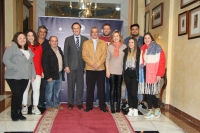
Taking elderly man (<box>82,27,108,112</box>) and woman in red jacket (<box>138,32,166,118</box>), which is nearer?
woman in red jacket (<box>138,32,166,118</box>)

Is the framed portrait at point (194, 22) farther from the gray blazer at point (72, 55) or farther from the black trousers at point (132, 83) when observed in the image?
the gray blazer at point (72, 55)

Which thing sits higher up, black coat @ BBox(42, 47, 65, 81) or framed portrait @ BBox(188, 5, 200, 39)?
framed portrait @ BBox(188, 5, 200, 39)

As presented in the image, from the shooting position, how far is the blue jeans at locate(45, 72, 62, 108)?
363 centimetres

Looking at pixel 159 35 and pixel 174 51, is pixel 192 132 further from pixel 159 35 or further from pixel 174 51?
pixel 159 35

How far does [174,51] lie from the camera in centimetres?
392

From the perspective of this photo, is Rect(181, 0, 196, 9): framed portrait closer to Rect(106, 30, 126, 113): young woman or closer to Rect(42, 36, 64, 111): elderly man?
Rect(106, 30, 126, 113): young woman

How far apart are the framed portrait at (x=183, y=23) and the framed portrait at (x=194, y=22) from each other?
8 centimetres

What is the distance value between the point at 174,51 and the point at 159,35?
67cm

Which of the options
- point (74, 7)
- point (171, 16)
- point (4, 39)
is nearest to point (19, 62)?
point (4, 39)

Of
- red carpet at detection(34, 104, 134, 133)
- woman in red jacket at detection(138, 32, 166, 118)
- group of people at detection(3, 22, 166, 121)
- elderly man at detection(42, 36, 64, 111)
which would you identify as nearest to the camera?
red carpet at detection(34, 104, 134, 133)

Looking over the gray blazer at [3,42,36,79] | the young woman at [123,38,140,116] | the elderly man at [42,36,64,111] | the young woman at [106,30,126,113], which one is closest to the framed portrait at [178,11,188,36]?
the young woman at [123,38,140,116]

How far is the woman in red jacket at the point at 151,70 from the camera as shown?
10.8 ft

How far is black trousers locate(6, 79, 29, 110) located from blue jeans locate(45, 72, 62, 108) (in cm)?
52

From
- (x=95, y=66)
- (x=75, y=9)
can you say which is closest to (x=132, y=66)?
(x=95, y=66)
